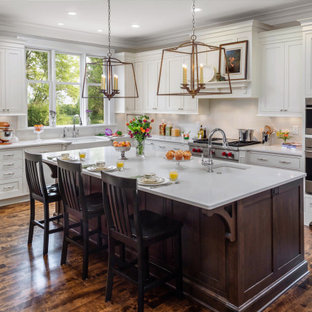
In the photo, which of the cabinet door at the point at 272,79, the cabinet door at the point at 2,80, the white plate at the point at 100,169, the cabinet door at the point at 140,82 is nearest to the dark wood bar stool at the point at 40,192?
the white plate at the point at 100,169

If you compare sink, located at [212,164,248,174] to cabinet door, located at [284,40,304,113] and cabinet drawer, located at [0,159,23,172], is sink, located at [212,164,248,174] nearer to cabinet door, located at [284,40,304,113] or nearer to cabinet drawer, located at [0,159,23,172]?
cabinet door, located at [284,40,304,113]

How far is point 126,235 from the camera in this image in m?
2.64

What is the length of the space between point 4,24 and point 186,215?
4629 mm

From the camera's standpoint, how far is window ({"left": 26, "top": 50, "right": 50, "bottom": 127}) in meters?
6.28

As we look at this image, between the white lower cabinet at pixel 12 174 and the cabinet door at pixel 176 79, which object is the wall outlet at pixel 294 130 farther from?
the white lower cabinet at pixel 12 174

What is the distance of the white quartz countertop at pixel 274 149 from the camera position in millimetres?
4579

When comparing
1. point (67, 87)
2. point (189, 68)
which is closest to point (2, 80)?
point (67, 87)

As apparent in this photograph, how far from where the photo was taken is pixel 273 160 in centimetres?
475

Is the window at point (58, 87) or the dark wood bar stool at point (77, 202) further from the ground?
the window at point (58, 87)

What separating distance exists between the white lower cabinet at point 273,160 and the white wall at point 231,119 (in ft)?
1.99

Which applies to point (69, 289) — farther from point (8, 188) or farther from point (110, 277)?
point (8, 188)

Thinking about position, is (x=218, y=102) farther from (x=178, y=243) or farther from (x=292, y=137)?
(x=178, y=243)

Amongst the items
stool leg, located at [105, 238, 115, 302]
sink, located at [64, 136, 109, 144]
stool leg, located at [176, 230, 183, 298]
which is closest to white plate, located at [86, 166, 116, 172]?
stool leg, located at [105, 238, 115, 302]

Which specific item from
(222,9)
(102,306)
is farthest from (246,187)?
(222,9)
